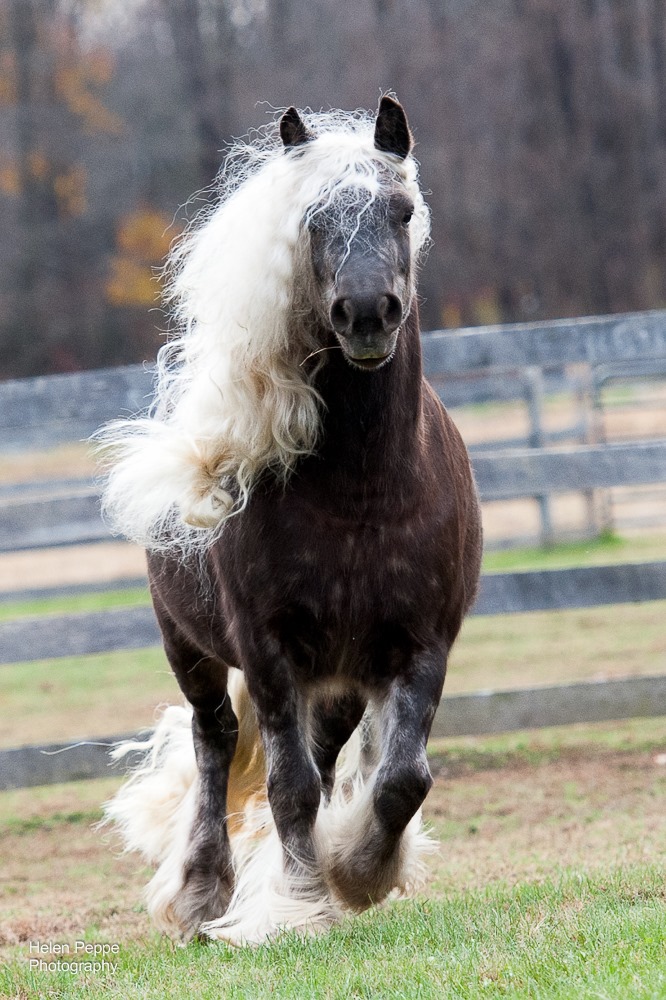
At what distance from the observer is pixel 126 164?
107ft

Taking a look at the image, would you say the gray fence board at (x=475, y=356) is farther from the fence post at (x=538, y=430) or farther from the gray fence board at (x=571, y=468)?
the fence post at (x=538, y=430)

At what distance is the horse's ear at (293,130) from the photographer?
3.46m

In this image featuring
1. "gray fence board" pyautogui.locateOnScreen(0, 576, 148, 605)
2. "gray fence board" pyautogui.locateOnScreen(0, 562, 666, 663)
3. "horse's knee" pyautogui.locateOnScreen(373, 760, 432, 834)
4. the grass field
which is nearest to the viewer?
the grass field

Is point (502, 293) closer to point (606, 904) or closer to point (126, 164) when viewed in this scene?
point (126, 164)

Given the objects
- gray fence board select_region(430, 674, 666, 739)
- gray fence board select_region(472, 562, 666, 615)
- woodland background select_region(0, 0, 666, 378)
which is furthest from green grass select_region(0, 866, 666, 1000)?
woodland background select_region(0, 0, 666, 378)

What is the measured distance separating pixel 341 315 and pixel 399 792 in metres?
1.25

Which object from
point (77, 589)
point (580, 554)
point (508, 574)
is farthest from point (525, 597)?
point (77, 589)

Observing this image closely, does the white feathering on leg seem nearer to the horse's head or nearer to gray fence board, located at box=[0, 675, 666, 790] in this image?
gray fence board, located at box=[0, 675, 666, 790]

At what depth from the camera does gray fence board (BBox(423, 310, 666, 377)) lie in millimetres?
6293

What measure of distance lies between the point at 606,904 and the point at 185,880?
1489 mm

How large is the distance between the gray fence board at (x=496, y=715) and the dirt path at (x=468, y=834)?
0.62ft

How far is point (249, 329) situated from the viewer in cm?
348

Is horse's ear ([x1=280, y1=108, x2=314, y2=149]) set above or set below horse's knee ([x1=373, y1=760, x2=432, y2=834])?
above

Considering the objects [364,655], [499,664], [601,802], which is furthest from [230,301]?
[499,664]
